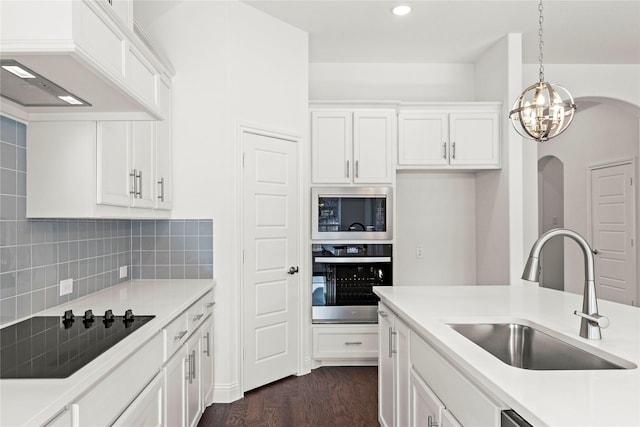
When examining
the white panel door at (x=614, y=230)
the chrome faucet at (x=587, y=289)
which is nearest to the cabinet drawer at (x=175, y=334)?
the chrome faucet at (x=587, y=289)

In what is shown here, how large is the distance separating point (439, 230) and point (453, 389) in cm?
347

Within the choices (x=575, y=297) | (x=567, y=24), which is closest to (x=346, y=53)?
(x=567, y=24)

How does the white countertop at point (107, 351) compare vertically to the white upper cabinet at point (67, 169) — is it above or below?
below

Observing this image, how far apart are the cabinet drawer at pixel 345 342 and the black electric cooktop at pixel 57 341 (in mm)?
2285

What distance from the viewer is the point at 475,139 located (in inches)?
171

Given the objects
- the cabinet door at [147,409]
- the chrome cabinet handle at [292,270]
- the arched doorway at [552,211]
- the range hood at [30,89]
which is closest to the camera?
the range hood at [30,89]

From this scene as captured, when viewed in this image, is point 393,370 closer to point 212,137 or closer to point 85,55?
point 85,55

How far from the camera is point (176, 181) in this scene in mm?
3422

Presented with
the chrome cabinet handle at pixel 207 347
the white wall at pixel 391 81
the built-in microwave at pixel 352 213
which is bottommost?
the chrome cabinet handle at pixel 207 347

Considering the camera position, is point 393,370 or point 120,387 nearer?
point 120,387

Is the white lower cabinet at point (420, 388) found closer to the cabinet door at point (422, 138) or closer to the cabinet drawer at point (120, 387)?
the cabinet drawer at point (120, 387)

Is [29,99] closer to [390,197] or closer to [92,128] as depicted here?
[92,128]

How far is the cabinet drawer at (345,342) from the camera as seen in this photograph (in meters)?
4.12

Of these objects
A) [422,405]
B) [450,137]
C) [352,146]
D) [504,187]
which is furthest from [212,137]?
[504,187]
